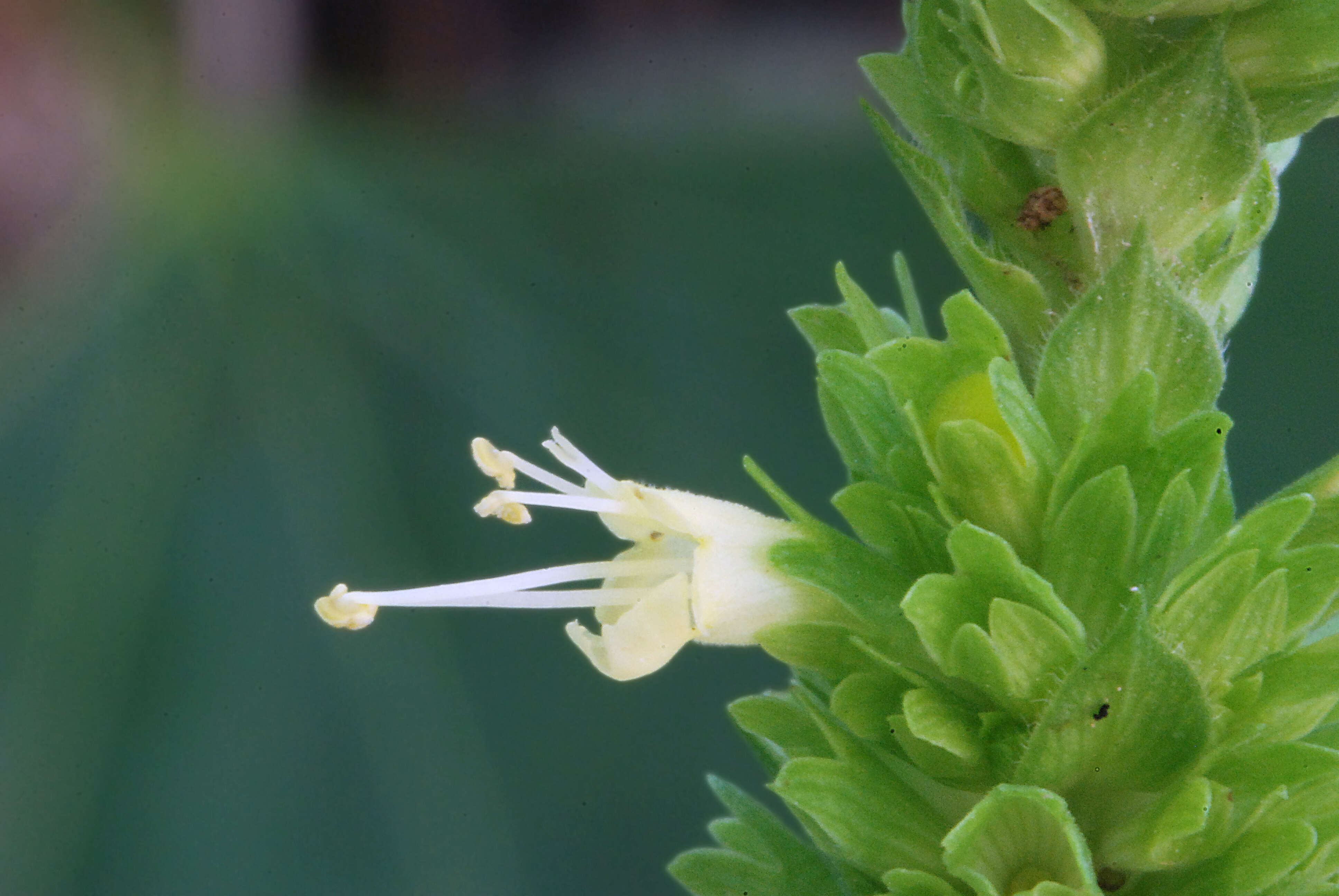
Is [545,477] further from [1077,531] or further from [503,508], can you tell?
[1077,531]

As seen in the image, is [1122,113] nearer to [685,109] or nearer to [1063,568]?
[1063,568]

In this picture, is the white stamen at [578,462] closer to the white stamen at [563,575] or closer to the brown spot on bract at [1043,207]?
the white stamen at [563,575]

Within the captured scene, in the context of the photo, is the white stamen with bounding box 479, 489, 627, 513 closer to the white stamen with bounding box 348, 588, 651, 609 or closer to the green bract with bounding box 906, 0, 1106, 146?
the white stamen with bounding box 348, 588, 651, 609

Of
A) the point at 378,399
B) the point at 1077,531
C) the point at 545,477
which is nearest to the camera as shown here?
the point at 1077,531

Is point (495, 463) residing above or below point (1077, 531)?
above

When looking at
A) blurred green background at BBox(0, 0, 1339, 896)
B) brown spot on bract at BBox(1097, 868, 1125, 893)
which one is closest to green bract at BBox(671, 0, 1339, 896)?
brown spot on bract at BBox(1097, 868, 1125, 893)

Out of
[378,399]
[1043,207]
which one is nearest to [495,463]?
[1043,207]
